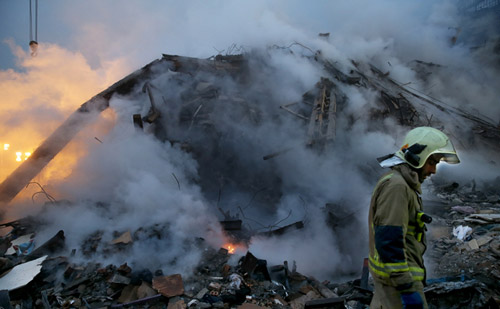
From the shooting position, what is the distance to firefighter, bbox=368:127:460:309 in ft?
5.57

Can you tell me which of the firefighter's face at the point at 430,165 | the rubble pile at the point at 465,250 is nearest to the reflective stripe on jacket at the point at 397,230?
the firefighter's face at the point at 430,165

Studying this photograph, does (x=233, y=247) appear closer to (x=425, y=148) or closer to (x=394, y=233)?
(x=394, y=233)

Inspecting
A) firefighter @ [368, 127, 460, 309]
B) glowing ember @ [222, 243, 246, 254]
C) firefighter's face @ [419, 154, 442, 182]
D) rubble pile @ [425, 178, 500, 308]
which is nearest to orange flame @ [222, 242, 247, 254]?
glowing ember @ [222, 243, 246, 254]

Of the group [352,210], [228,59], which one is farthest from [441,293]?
[228,59]

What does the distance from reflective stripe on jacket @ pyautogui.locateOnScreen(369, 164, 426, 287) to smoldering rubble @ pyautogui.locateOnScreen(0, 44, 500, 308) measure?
5.83ft

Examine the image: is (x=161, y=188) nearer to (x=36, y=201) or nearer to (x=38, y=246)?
(x=38, y=246)

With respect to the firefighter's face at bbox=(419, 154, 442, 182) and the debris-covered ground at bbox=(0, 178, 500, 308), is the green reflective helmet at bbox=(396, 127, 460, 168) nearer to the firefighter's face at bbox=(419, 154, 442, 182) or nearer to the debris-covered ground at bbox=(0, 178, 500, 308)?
the firefighter's face at bbox=(419, 154, 442, 182)

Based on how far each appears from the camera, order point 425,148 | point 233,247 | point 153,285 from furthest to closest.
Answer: point 233,247 → point 153,285 → point 425,148

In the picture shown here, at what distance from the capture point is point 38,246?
16.6 ft

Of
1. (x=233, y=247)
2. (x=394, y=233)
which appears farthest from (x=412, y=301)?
(x=233, y=247)

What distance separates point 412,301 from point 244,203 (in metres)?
5.47

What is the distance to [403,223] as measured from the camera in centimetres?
173

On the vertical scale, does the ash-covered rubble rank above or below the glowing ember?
above

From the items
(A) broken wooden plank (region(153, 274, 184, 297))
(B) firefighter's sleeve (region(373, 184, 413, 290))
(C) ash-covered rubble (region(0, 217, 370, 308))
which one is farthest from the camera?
(A) broken wooden plank (region(153, 274, 184, 297))
